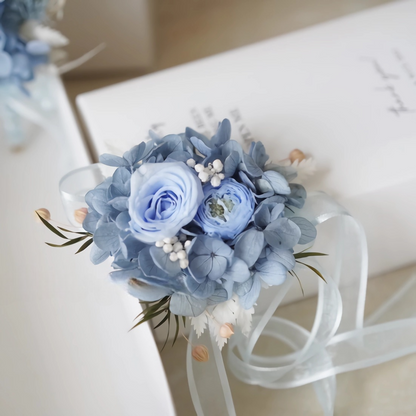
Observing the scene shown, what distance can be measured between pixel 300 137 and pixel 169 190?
0.88ft

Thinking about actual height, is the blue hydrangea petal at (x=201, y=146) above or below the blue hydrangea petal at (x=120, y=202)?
above

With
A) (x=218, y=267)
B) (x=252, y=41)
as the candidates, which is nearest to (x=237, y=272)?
(x=218, y=267)

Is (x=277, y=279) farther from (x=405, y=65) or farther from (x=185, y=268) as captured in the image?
(x=405, y=65)

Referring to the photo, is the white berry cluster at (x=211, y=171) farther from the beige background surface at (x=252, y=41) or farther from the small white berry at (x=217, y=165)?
the beige background surface at (x=252, y=41)

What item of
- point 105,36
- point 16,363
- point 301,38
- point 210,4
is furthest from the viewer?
point 210,4

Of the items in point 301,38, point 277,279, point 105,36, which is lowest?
point 277,279

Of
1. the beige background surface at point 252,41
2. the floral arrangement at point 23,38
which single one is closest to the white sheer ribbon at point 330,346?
the beige background surface at point 252,41

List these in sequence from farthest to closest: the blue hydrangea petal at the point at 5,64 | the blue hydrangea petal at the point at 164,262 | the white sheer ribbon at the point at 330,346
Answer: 1. the blue hydrangea petal at the point at 5,64
2. the white sheer ribbon at the point at 330,346
3. the blue hydrangea petal at the point at 164,262

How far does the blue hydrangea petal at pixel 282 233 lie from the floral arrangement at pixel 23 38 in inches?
18.9

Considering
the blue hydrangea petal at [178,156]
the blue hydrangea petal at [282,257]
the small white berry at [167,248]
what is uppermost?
the blue hydrangea petal at [178,156]

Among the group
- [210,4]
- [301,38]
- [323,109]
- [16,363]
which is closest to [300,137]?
[323,109]

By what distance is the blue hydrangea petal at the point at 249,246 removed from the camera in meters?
0.41

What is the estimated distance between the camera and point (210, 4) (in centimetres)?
113

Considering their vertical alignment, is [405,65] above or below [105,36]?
below
